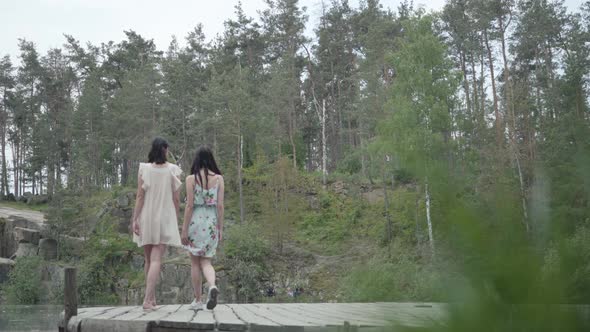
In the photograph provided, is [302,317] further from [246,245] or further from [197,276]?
[246,245]

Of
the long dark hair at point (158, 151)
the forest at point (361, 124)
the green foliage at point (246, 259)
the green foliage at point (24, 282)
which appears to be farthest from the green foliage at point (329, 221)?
the long dark hair at point (158, 151)

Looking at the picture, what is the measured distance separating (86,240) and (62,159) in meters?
27.5

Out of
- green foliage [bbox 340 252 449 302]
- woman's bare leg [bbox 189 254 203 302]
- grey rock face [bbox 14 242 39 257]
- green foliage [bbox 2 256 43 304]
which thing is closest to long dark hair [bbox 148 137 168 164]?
woman's bare leg [bbox 189 254 203 302]

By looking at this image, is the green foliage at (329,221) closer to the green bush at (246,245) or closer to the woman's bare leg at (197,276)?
the green bush at (246,245)

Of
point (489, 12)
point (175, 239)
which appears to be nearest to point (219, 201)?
point (175, 239)

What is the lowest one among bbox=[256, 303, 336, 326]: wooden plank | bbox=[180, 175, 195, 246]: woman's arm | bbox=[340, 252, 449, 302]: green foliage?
bbox=[256, 303, 336, 326]: wooden plank

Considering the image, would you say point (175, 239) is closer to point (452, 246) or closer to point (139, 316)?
point (139, 316)

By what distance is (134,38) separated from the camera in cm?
5972

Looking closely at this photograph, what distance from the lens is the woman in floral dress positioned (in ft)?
20.4

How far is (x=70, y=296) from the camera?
19.9 feet

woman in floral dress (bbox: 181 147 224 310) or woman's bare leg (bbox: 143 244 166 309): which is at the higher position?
woman in floral dress (bbox: 181 147 224 310)

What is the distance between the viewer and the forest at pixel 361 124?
32.5 inches

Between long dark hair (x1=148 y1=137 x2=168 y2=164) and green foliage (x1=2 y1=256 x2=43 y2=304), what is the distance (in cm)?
2809

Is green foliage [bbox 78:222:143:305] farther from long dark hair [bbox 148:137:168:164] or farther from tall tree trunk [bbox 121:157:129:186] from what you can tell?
long dark hair [bbox 148:137:168:164]
